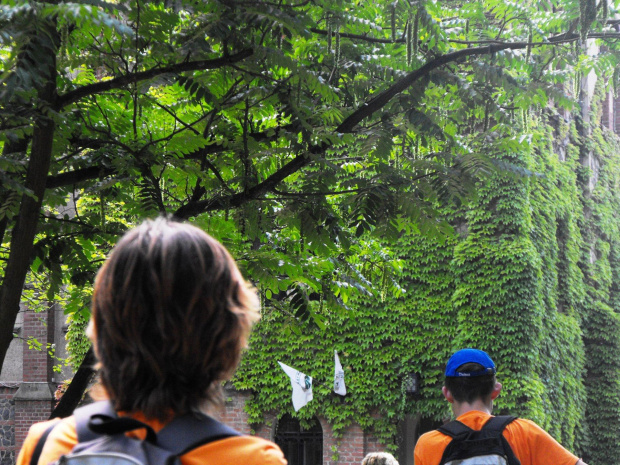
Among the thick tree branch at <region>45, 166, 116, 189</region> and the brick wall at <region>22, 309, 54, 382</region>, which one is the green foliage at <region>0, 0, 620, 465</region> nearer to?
the thick tree branch at <region>45, 166, 116, 189</region>

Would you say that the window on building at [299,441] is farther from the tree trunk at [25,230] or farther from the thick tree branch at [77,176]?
the tree trunk at [25,230]

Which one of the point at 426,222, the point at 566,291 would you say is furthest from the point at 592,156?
the point at 426,222

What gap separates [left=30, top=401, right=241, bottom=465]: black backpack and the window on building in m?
15.7

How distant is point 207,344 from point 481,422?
2283mm

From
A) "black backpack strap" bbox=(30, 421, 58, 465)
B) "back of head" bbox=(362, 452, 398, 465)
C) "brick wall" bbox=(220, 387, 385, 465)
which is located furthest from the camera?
"brick wall" bbox=(220, 387, 385, 465)

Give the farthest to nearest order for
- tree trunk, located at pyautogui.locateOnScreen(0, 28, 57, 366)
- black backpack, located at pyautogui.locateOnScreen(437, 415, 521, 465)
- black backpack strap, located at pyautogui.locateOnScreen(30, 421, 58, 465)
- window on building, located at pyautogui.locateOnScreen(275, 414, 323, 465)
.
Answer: window on building, located at pyautogui.locateOnScreen(275, 414, 323, 465) < tree trunk, located at pyautogui.locateOnScreen(0, 28, 57, 366) < black backpack, located at pyautogui.locateOnScreen(437, 415, 521, 465) < black backpack strap, located at pyautogui.locateOnScreen(30, 421, 58, 465)

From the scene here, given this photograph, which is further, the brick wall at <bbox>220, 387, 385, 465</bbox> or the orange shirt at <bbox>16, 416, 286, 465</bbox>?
the brick wall at <bbox>220, 387, 385, 465</bbox>

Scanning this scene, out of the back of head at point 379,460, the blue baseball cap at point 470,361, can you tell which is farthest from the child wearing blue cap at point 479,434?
the back of head at point 379,460

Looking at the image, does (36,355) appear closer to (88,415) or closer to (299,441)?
(299,441)

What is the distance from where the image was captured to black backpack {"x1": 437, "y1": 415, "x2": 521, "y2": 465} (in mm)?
3299

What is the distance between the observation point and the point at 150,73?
4.64m

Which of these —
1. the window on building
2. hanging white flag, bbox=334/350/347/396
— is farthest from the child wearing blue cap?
the window on building

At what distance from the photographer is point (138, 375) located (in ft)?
4.83

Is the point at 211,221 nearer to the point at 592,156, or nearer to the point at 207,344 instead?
the point at 207,344
